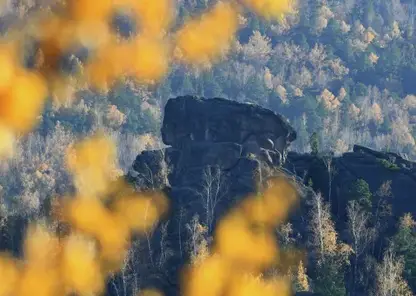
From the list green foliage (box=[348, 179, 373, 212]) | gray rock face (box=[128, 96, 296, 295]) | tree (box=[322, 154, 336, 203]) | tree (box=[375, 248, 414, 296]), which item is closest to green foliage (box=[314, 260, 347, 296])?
tree (box=[375, 248, 414, 296])

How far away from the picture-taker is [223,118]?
6638 cm

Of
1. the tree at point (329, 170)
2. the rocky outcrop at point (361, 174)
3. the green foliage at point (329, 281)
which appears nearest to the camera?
the green foliage at point (329, 281)

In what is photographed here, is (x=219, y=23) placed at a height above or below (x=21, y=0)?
above

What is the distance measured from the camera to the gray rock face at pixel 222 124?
210 feet

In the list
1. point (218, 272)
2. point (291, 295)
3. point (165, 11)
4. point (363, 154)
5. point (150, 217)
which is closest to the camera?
point (165, 11)

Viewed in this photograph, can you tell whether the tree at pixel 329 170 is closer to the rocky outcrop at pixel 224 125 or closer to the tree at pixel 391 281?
the rocky outcrop at pixel 224 125

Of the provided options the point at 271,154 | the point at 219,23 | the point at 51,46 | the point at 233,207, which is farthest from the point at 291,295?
the point at 219,23

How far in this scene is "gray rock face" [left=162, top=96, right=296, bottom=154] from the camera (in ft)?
210

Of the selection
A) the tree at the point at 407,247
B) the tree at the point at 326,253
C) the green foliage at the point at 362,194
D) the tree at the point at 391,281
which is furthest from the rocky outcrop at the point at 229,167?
the tree at the point at 391,281

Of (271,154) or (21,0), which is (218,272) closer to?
(271,154)

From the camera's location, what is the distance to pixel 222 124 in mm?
66062

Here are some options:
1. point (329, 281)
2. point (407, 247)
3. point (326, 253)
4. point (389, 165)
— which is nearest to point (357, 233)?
point (326, 253)

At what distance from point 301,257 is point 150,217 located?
45.3 ft

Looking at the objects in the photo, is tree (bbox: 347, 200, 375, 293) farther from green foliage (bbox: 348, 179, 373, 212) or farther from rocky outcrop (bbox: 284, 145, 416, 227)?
rocky outcrop (bbox: 284, 145, 416, 227)
